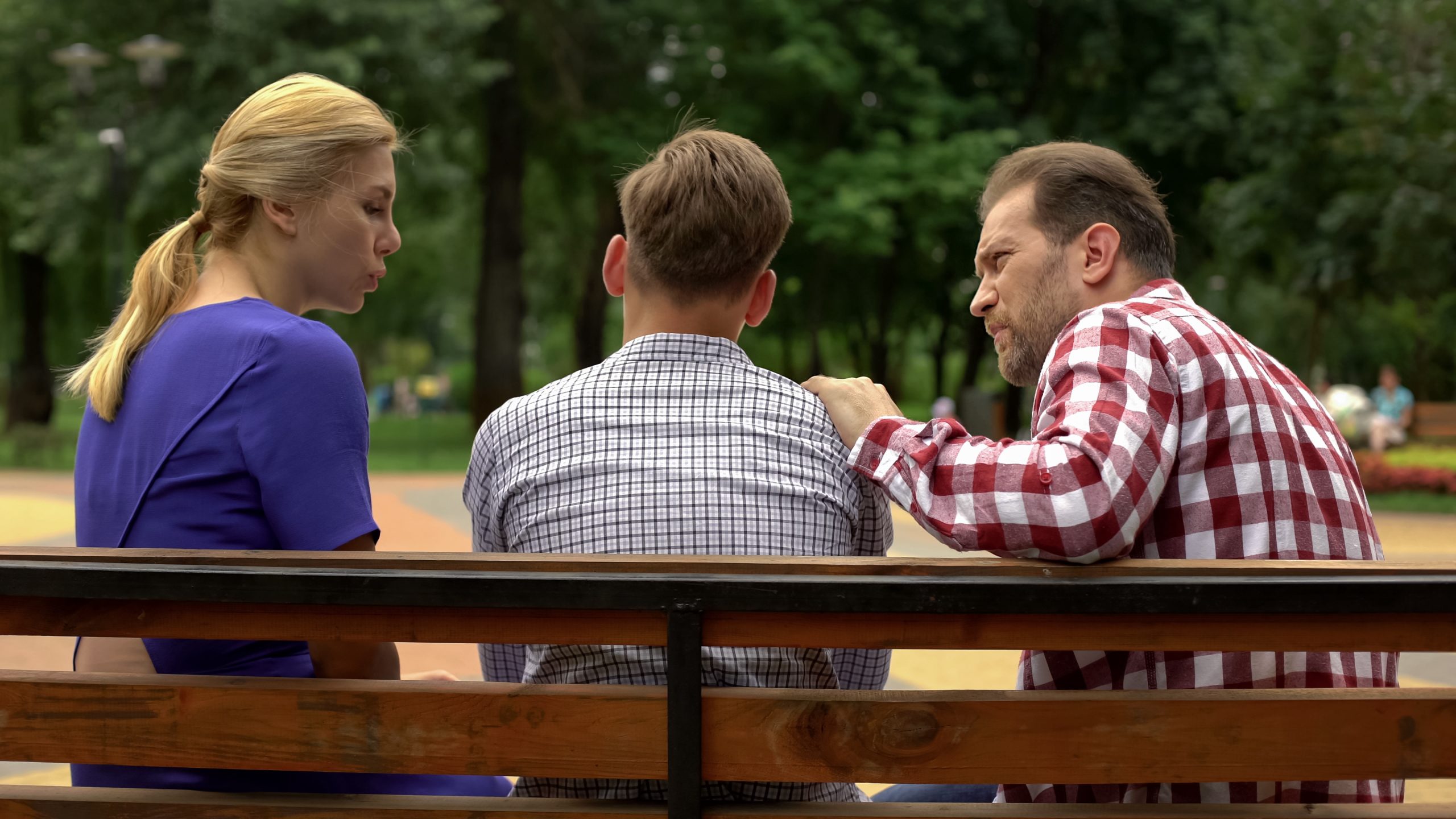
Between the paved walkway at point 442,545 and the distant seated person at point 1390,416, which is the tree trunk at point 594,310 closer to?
the paved walkway at point 442,545

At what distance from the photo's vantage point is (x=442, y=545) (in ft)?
36.8

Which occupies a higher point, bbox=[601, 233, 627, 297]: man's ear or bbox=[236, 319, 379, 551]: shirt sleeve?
bbox=[601, 233, 627, 297]: man's ear

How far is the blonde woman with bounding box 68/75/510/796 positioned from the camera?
1988 millimetres

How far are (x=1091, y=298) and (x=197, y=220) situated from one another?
142 centimetres

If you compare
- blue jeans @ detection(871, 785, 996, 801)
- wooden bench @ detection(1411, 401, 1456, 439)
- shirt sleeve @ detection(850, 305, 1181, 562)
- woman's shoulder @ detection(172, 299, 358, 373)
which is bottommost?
wooden bench @ detection(1411, 401, 1456, 439)

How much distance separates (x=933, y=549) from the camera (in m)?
10.9

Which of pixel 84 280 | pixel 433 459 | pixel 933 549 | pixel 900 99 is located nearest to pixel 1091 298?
pixel 933 549

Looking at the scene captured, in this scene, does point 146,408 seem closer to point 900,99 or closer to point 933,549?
point 933,549

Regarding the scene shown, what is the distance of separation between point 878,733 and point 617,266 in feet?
2.94

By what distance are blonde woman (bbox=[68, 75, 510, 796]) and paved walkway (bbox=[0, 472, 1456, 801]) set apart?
540 millimetres

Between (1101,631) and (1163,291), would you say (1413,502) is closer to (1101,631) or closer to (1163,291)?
(1163,291)

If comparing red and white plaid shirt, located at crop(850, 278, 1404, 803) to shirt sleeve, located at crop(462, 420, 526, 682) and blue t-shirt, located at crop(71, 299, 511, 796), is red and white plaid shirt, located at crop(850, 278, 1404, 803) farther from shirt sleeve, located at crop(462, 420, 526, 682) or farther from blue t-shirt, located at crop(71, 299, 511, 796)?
blue t-shirt, located at crop(71, 299, 511, 796)

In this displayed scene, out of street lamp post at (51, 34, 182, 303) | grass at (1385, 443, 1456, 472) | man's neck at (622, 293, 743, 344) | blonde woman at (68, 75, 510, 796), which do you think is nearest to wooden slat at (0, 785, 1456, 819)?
blonde woman at (68, 75, 510, 796)

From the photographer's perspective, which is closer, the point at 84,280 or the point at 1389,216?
the point at 1389,216
